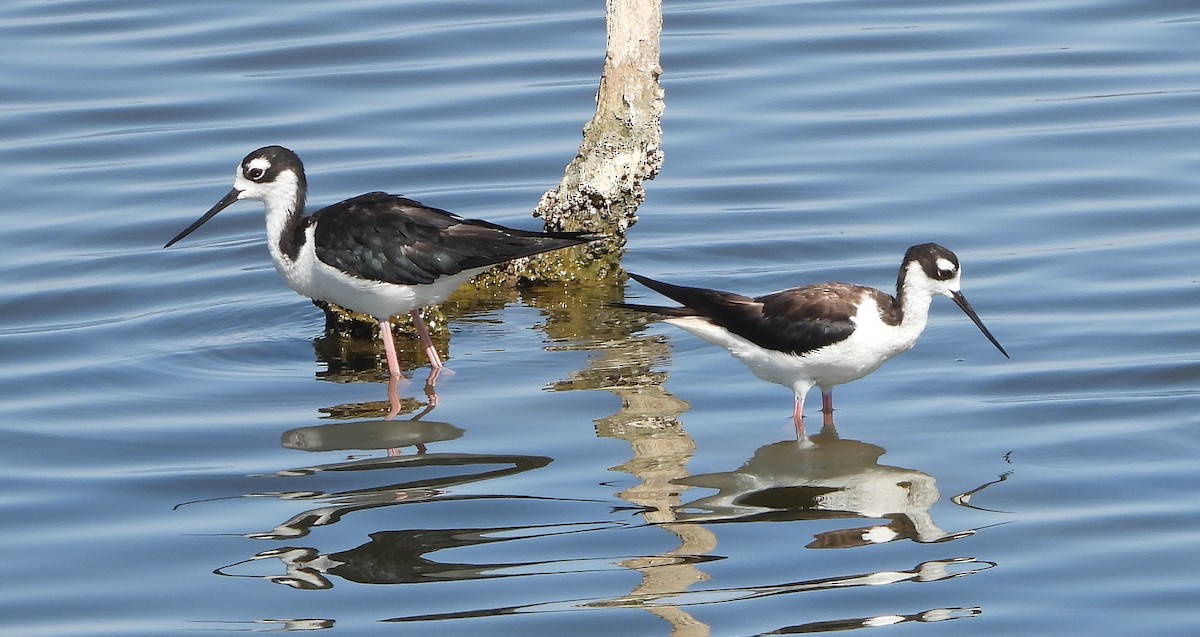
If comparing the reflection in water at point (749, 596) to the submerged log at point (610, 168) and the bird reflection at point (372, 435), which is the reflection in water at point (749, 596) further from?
the submerged log at point (610, 168)

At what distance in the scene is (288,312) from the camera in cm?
1264

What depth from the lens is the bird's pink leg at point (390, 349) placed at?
10977 mm

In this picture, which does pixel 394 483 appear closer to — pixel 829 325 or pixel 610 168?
pixel 829 325

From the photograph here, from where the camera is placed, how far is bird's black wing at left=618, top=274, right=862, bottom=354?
9.70 metres

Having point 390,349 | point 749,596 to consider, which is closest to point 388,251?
point 390,349

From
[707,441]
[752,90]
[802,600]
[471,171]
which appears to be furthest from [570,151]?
[802,600]

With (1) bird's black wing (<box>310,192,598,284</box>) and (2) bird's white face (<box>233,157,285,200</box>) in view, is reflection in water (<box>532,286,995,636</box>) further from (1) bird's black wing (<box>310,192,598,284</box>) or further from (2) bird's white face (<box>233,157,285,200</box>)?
(2) bird's white face (<box>233,157,285,200</box>)

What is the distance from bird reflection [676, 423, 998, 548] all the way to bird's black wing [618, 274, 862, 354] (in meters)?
0.59

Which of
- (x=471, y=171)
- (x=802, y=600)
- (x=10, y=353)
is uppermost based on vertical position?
(x=471, y=171)

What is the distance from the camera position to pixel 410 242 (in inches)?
435

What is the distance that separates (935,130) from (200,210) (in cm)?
651

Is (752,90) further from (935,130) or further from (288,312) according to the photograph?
(288,312)

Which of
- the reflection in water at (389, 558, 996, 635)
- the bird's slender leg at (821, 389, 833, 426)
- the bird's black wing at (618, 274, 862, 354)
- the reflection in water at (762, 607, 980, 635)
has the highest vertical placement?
the bird's black wing at (618, 274, 862, 354)

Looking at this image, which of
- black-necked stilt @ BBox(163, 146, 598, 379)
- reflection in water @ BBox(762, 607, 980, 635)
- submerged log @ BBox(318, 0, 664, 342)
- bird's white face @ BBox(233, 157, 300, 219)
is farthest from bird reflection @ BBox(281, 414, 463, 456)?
reflection in water @ BBox(762, 607, 980, 635)
